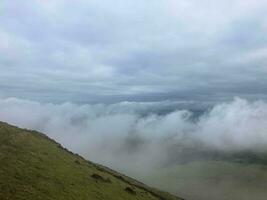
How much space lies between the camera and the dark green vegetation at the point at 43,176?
292ft

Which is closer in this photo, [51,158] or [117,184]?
[51,158]

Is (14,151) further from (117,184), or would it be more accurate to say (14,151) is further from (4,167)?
(117,184)

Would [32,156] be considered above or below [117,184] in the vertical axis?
above

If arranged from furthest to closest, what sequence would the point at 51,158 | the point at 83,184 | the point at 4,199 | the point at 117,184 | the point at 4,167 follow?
the point at 117,184 < the point at 51,158 < the point at 83,184 < the point at 4,167 < the point at 4,199

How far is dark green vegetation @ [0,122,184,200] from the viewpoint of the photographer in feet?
292

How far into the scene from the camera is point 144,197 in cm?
13088

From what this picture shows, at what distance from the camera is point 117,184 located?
13000cm

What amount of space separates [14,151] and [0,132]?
14.3 m

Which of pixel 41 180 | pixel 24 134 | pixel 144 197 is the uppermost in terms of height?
pixel 24 134

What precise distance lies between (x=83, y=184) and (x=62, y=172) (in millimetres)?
6599

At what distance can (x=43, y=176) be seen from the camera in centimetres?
10206

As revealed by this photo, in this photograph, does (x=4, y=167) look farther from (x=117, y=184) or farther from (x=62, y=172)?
(x=117, y=184)

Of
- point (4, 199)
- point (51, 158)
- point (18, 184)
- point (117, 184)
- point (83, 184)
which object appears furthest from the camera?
point (117, 184)

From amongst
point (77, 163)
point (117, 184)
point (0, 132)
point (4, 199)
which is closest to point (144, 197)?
point (117, 184)
